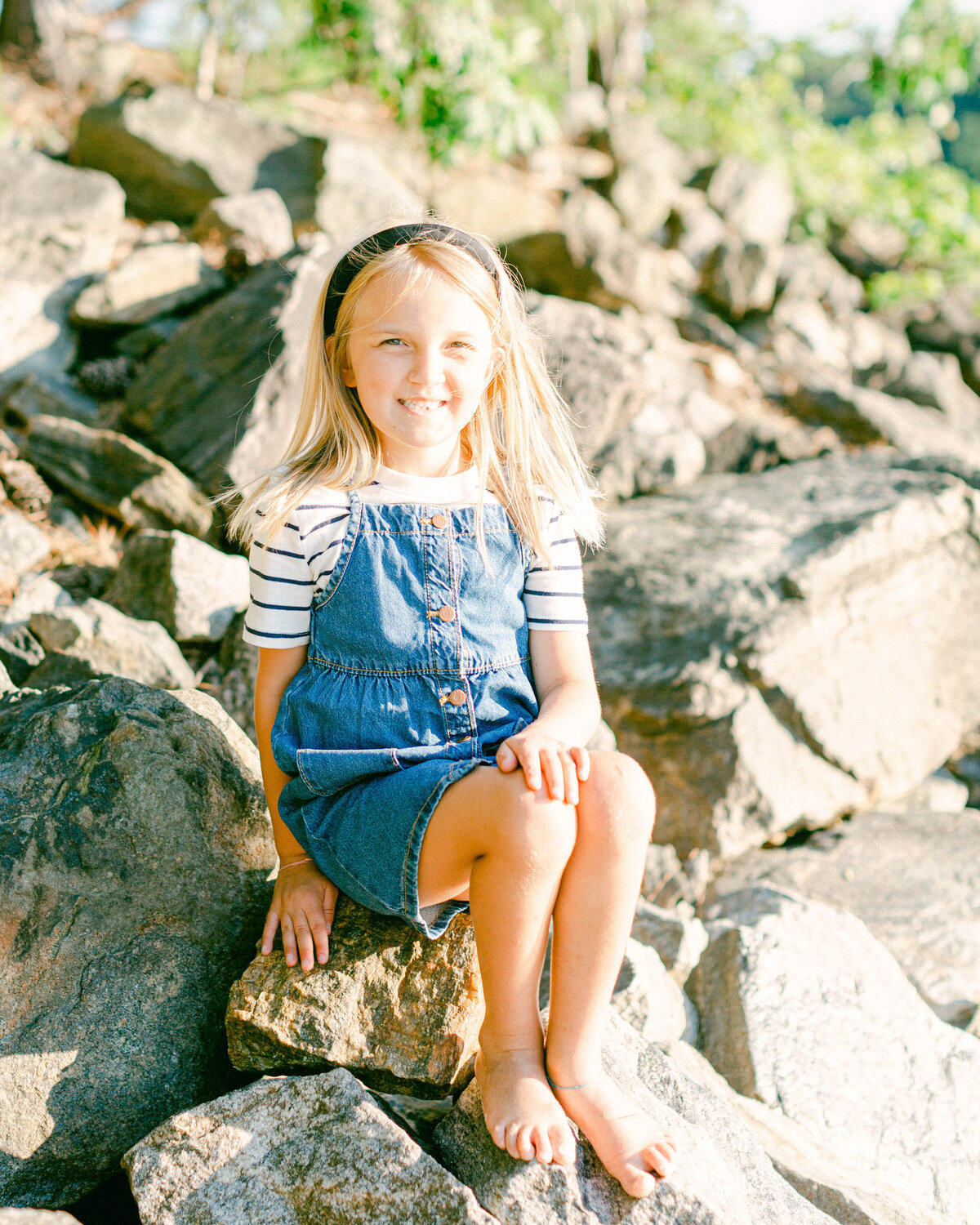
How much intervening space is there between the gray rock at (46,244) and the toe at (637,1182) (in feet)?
12.9

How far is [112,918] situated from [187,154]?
4.49 m

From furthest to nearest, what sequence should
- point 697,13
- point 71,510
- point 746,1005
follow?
1. point 697,13
2. point 71,510
3. point 746,1005

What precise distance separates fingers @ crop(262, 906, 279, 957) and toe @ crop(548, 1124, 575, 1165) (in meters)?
0.63

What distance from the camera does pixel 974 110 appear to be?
816 inches

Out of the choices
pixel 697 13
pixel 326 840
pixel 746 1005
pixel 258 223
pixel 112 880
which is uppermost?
pixel 697 13

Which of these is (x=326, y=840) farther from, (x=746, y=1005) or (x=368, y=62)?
(x=368, y=62)

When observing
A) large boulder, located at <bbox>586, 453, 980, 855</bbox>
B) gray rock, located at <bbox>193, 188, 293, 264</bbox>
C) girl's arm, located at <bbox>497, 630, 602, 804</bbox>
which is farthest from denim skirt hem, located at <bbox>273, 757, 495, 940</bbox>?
gray rock, located at <bbox>193, 188, 293, 264</bbox>

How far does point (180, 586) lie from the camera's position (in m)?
3.07

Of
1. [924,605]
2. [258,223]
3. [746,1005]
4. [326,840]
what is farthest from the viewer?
[258,223]

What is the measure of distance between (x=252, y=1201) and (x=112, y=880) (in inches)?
26.3

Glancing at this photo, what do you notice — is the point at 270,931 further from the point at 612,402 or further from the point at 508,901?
the point at 612,402

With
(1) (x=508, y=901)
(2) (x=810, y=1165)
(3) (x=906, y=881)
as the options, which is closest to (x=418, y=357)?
(1) (x=508, y=901)

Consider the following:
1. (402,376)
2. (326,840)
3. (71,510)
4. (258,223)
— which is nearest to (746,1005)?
(326,840)

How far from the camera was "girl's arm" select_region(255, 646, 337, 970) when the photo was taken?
1.86 meters
